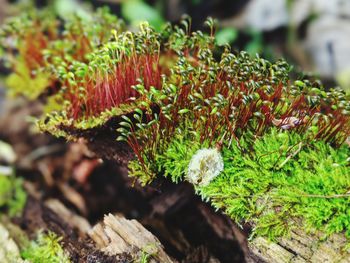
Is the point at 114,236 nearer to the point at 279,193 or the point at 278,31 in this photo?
the point at 279,193

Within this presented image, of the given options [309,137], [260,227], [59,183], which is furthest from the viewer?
[59,183]

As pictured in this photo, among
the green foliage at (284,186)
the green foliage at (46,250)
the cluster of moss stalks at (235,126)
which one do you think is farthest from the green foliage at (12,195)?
the green foliage at (284,186)

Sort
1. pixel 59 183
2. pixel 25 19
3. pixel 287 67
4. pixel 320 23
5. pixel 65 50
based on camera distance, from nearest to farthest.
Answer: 1. pixel 287 67
2. pixel 65 50
3. pixel 25 19
4. pixel 59 183
5. pixel 320 23

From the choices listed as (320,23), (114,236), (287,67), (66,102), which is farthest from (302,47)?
(114,236)

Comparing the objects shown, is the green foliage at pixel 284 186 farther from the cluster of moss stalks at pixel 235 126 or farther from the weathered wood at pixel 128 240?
the weathered wood at pixel 128 240

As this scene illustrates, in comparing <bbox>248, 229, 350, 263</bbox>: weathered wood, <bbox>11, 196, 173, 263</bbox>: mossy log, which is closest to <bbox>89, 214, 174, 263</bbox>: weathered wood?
<bbox>11, 196, 173, 263</bbox>: mossy log

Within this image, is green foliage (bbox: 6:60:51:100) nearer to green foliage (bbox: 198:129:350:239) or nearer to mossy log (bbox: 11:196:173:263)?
mossy log (bbox: 11:196:173:263)
